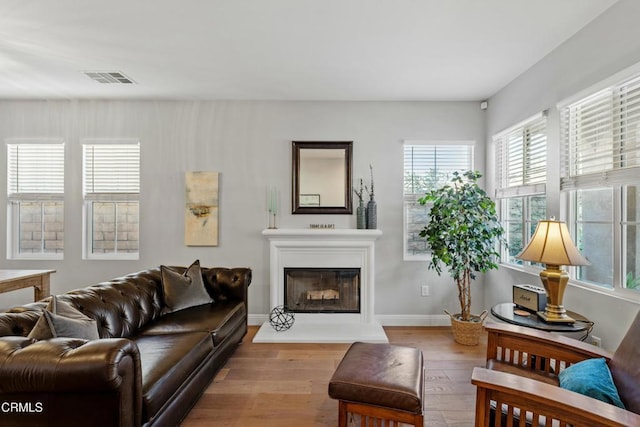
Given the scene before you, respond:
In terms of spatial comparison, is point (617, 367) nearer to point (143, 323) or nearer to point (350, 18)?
point (350, 18)

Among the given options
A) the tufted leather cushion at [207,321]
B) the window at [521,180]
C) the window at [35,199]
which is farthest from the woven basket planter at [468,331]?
the window at [35,199]

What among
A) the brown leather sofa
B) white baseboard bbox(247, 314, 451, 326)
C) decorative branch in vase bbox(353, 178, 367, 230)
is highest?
decorative branch in vase bbox(353, 178, 367, 230)

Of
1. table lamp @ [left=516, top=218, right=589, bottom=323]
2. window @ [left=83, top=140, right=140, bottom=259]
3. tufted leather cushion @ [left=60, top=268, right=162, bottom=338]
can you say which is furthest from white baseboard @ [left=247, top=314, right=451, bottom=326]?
table lamp @ [left=516, top=218, right=589, bottom=323]

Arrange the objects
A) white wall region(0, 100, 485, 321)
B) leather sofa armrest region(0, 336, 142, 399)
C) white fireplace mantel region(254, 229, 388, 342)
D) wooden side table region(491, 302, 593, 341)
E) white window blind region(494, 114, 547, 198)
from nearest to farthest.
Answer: leather sofa armrest region(0, 336, 142, 399) → wooden side table region(491, 302, 593, 341) → white window blind region(494, 114, 547, 198) → white fireplace mantel region(254, 229, 388, 342) → white wall region(0, 100, 485, 321)

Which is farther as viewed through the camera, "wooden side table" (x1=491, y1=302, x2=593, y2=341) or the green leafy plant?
the green leafy plant

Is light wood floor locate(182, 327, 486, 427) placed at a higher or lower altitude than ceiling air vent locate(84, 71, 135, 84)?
lower

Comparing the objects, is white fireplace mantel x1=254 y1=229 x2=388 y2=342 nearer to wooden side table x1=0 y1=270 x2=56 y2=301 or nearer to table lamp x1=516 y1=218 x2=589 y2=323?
table lamp x1=516 y1=218 x2=589 y2=323

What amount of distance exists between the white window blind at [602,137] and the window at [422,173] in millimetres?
1402

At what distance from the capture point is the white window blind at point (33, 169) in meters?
4.06

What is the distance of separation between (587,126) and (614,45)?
0.55 meters

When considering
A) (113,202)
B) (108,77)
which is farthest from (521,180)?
(113,202)

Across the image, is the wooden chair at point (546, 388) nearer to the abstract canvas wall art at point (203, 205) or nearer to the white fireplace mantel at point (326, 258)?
the white fireplace mantel at point (326, 258)

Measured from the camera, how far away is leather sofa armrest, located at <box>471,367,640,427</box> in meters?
1.11

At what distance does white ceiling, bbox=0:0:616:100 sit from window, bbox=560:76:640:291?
0.63 metres
